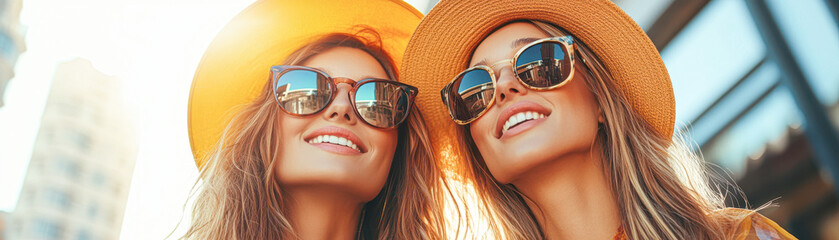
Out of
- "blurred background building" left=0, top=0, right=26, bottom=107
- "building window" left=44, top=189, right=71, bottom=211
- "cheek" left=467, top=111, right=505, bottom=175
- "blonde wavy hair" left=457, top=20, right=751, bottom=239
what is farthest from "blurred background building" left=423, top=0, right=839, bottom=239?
"building window" left=44, top=189, right=71, bottom=211

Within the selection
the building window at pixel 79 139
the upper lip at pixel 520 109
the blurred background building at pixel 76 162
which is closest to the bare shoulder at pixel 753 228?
the upper lip at pixel 520 109

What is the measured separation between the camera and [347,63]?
2000 millimetres

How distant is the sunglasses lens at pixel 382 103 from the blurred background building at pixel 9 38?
66.3 inches

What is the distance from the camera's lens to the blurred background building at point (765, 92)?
196cm

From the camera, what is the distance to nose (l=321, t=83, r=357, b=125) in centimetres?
181

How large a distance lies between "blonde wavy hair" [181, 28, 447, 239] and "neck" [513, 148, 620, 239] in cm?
46

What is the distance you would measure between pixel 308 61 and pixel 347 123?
0.41 m

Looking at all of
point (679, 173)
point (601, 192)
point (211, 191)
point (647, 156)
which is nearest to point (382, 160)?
point (211, 191)

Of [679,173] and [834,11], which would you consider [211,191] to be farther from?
[834,11]

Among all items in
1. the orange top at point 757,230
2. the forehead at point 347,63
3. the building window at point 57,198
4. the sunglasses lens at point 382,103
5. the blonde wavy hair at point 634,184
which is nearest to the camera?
the orange top at point 757,230

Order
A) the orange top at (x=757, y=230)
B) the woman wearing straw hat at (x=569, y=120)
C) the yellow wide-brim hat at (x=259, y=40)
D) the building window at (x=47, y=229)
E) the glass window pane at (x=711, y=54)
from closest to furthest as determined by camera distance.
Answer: the orange top at (x=757, y=230) < the woman wearing straw hat at (x=569, y=120) < the yellow wide-brim hat at (x=259, y=40) < the glass window pane at (x=711, y=54) < the building window at (x=47, y=229)

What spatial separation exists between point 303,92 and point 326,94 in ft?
0.26

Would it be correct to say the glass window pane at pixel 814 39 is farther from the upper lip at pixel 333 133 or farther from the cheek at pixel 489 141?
the upper lip at pixel 333 133

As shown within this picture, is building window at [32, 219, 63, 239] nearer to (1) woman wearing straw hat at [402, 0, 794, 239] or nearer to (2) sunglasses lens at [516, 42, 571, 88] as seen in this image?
(1) woman wearing straw hat at [402, 0, 794, 239]
